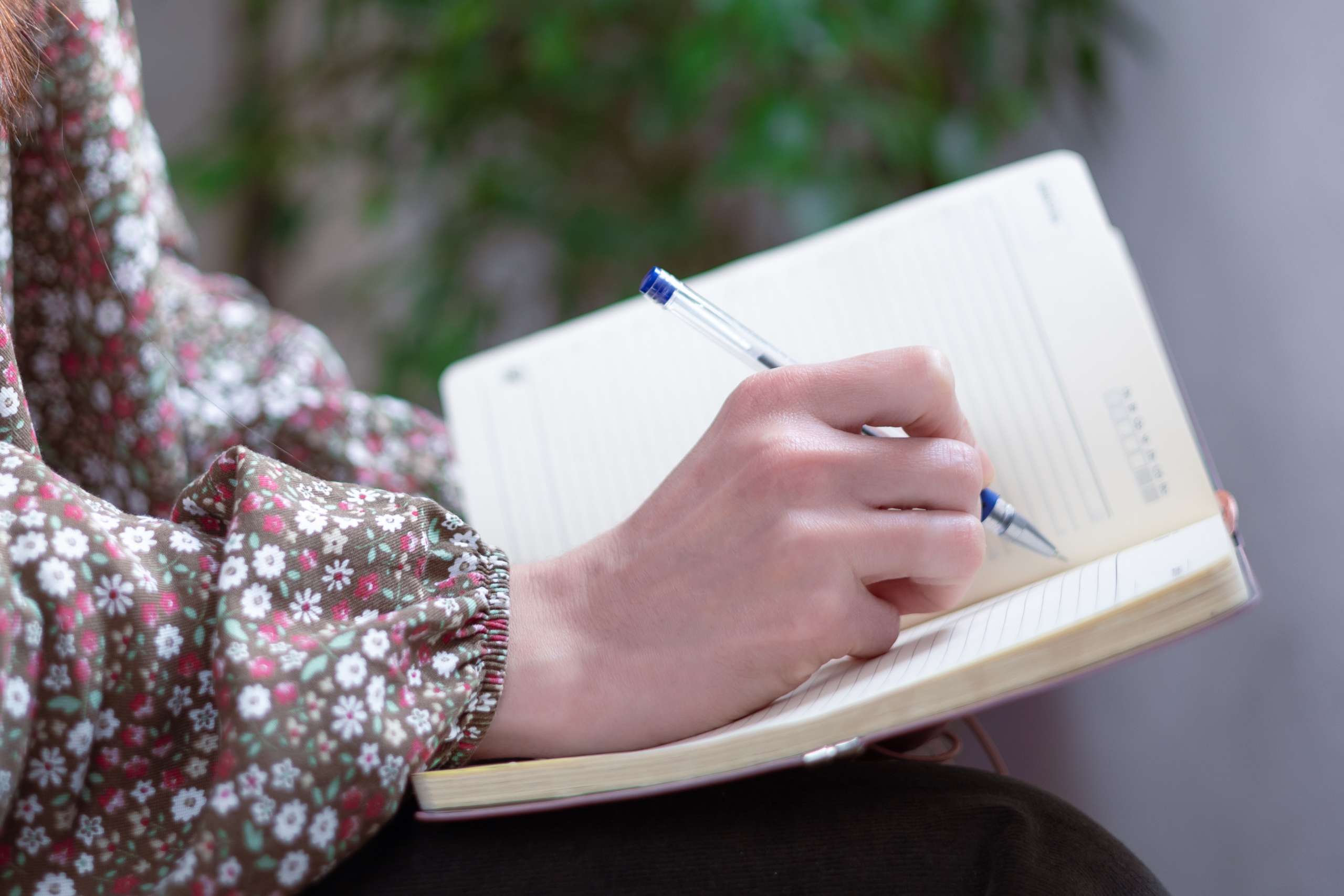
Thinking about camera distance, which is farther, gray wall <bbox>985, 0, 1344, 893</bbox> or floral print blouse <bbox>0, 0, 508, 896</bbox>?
gray wall <bbox>985, 0, 1344, 893</bbox>

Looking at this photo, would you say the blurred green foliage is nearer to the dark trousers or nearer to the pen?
the pen

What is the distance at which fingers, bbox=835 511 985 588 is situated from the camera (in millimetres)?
409

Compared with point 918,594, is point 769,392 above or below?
above

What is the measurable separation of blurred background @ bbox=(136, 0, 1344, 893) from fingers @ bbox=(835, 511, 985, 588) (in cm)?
57

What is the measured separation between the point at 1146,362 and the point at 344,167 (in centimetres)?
132

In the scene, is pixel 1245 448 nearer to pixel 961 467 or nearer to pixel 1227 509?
pixel 1227 509

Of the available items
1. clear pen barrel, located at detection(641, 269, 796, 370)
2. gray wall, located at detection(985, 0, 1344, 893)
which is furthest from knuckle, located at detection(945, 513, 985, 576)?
gray wall, located at detection(985, 0, 1344, 893)

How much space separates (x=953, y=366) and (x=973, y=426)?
0.12 ft

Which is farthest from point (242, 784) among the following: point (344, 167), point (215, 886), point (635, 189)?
point (344, 167)

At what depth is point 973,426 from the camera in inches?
21.3

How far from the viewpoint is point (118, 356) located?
583 mm

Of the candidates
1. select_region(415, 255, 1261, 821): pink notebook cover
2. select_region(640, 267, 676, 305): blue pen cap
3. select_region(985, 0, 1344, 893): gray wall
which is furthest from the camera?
select_region(985, 0, 1344, 893): gray wall

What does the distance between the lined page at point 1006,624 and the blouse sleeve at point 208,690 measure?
0.41ft

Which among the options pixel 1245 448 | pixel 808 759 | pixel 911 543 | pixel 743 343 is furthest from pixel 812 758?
pixel 1245 448
